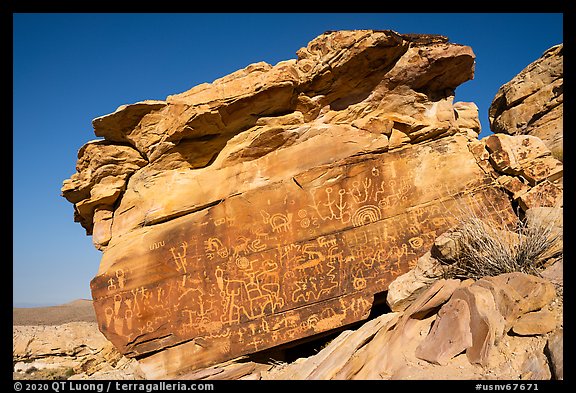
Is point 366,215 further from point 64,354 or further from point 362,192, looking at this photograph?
point 64,354

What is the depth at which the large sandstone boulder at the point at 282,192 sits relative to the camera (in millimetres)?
8273

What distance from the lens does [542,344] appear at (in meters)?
4.52

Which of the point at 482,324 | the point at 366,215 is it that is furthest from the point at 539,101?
the point at 482,324

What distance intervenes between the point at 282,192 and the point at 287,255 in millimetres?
1368

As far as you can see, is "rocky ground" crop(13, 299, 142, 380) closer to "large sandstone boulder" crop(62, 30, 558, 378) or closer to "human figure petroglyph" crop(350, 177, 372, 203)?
"large sandstone boulder" crop(62, 30, 558, 378)

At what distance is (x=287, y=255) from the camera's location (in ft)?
27.7

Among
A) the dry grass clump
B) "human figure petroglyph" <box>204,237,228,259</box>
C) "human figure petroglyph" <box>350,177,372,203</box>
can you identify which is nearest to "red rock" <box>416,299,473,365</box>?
the dry grass clump

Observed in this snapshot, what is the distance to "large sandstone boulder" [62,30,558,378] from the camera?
8273 millimetres

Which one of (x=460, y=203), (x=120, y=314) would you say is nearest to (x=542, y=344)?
(x=460, y=203)

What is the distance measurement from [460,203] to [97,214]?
8340 millimetres

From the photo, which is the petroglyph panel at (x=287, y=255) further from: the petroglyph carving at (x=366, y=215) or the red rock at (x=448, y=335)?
the red rock at (x=448, y=335)

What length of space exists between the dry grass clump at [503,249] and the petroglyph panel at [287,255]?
5.33ft

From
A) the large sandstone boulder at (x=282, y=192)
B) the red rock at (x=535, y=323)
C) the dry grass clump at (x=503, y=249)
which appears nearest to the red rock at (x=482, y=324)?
the red rock at (x=535, y=323)
